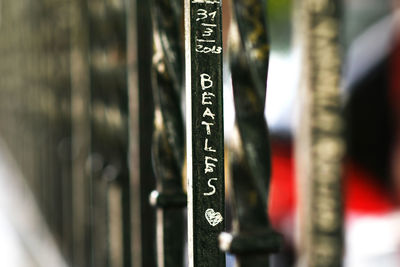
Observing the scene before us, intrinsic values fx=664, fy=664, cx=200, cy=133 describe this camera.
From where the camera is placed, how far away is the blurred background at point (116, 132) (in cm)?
141

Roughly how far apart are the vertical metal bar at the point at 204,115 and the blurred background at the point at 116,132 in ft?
2.26

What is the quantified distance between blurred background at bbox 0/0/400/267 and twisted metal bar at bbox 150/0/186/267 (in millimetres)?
494

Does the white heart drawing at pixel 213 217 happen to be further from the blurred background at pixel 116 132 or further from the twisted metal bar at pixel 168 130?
the blurred background at pixel 116 132

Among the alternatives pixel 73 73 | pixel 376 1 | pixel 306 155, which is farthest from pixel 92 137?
pixel 376 1

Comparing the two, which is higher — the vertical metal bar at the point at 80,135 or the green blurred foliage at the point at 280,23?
the green blurred foliage at the point at 280,23

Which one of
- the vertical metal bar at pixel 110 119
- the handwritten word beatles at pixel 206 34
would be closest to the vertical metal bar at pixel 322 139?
the vertical metal bar at pixel 110 119

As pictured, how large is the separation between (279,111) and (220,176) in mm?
2980

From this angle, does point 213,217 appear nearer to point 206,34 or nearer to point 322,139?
point 206,34

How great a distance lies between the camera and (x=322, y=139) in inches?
42.3

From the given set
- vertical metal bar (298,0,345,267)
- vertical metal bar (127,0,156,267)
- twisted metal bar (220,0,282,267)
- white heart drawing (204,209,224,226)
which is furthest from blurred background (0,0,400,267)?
white heart drawing (204,209,224,226)

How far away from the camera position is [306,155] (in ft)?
3.63

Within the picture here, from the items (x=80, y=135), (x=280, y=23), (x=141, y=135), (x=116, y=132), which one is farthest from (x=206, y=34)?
(x=280, y=23)

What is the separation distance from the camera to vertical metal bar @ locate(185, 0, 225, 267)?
0.50 m

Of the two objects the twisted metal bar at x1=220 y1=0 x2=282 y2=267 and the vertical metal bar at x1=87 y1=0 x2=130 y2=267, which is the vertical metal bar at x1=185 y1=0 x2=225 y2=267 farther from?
the vertical metal bar at x1=87 y1=0 x2=130 y2=267
